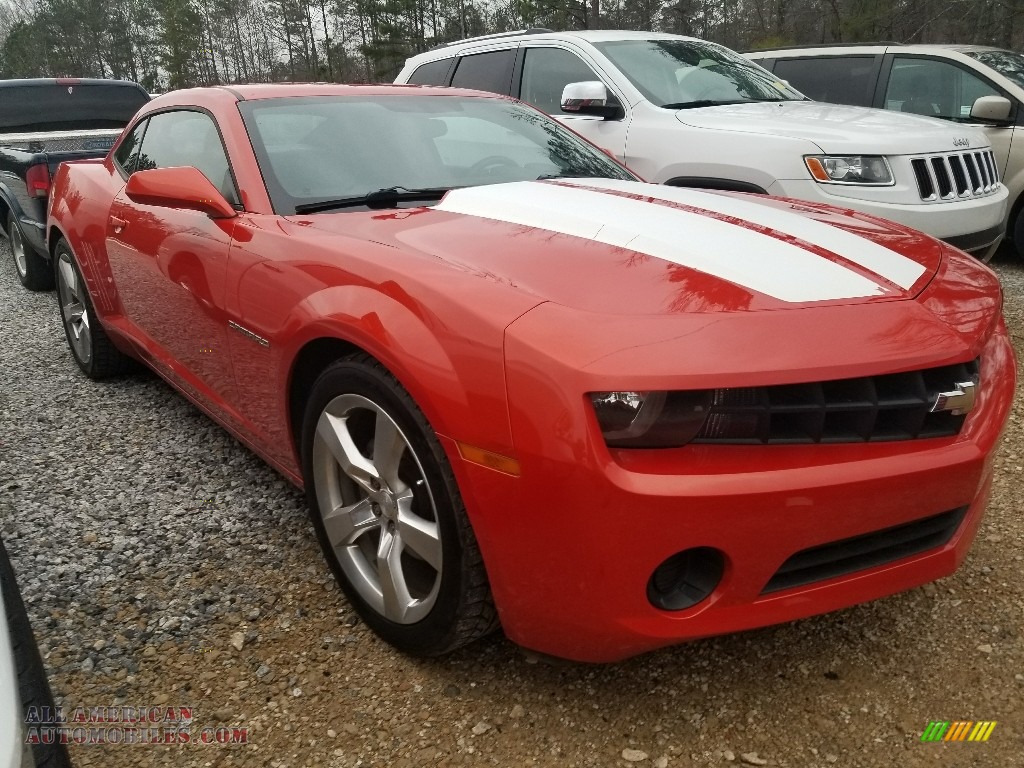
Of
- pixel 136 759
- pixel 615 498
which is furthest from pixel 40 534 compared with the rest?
pixel 615 498

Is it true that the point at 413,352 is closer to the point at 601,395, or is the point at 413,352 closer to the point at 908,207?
the point at 601,395

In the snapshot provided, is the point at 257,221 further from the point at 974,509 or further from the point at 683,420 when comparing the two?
the point at 974,509

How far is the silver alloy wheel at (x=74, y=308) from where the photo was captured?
407cm

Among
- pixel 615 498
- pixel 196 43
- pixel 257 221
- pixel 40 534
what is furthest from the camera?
pixel 196 43

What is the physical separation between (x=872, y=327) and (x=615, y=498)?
0.64m

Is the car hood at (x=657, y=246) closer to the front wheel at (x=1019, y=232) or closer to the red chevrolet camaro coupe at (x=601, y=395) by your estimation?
the red chevrolet camaro coupe at (x=601, y=395)

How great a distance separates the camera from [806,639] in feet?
6.75

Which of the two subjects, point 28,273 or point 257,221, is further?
point 28,273

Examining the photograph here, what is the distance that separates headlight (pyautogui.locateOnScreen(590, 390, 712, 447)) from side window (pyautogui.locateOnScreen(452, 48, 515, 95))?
16.0ft

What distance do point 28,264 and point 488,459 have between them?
6.06 meters

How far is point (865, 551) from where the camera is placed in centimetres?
167

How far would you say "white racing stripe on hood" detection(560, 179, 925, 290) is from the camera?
191 cm

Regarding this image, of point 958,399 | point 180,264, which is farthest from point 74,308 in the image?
point 958,399

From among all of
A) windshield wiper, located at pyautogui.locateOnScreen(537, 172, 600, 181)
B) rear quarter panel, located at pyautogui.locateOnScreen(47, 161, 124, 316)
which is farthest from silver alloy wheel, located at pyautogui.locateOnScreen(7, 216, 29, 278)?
windshield wiper, located at pyautogui.locateOnScreen(537, 172, 600, 181)
